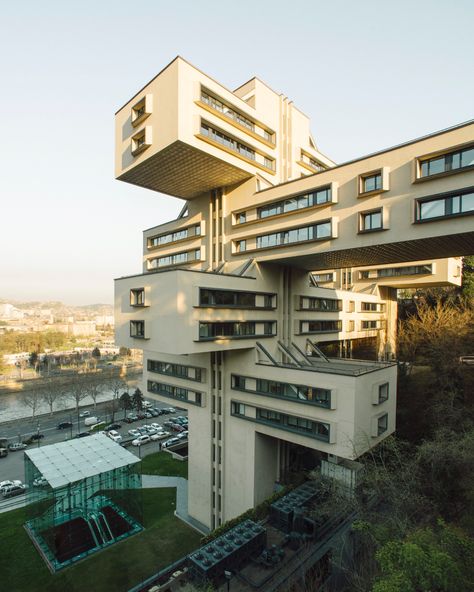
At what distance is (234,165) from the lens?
2670cm

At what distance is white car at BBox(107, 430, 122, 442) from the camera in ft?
182

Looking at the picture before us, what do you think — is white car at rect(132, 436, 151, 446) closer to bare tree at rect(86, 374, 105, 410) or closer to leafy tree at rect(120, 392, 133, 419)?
leafy tree at rect(120, 392, 133, 419)

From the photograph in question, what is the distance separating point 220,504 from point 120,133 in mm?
34780

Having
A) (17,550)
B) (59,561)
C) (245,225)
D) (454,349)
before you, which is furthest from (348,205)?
(17,550)

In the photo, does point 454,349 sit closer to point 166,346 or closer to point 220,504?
point 220,504

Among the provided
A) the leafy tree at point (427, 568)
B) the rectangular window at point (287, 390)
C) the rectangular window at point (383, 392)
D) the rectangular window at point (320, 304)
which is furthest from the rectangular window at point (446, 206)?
the rectangular window at point (320, 304)

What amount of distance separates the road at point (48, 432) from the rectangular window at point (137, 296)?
1243 inches

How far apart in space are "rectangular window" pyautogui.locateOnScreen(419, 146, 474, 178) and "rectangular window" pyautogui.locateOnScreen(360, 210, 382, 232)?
3.12 m

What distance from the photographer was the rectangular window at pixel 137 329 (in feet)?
84.5

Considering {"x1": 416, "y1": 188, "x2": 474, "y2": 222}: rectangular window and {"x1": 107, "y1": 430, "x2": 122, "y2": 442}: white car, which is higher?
{"x1": 416, "y1": 188, "x2": 474, "y2": 222}: rectangular window

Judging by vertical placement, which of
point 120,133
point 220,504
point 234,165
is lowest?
point 220,504

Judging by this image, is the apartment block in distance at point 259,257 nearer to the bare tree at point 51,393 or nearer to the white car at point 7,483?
the white car at point 7,483

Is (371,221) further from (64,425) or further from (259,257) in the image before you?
(64,425)

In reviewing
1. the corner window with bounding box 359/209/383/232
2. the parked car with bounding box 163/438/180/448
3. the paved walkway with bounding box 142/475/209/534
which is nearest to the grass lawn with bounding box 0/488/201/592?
Result: the paved walkway with bounding box 142/475/209/534
